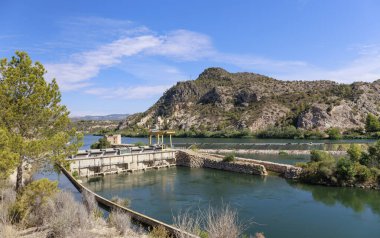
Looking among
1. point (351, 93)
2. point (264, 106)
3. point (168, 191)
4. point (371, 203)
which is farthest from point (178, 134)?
point (371, 203)

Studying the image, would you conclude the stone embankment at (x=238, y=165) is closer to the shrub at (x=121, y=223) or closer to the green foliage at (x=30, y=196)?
the shrub at (x=121, y=223)

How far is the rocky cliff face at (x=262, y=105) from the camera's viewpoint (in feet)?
311

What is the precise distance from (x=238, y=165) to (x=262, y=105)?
253ft

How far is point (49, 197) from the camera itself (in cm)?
1454

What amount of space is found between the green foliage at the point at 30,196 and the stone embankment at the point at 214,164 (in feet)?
82.2

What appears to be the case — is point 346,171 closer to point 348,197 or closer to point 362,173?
point 362,173

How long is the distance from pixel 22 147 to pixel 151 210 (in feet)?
36.8

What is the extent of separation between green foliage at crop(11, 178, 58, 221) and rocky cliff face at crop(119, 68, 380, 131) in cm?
8730

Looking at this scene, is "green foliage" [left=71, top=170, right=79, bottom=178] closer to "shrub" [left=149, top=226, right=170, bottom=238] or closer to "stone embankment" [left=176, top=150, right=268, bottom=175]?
"stone embankment" [left=176, top=150, right=268, bottom=175]

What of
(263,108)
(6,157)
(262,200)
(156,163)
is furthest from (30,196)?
(263,108)

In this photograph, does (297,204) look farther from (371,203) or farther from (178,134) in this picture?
(178,134)

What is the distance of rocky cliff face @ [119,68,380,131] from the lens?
311 ft

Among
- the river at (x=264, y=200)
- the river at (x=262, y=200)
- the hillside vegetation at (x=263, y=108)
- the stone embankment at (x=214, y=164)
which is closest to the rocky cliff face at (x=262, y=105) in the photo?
the hillside vegetation at (x=263, y=108)

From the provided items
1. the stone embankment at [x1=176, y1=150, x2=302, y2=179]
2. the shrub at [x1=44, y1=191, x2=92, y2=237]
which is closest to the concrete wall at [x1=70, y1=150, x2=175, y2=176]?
the stone embankment at [x1=176, y1=150, x2=302, y2=179]
